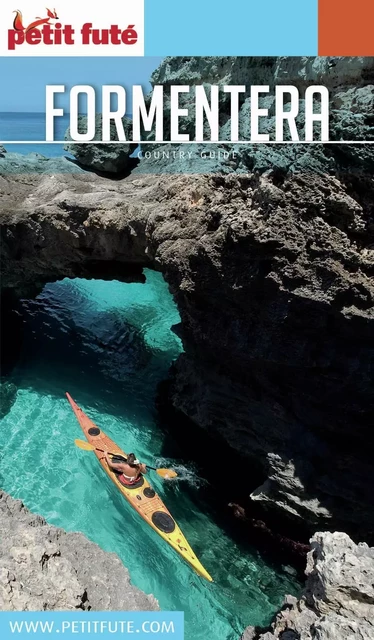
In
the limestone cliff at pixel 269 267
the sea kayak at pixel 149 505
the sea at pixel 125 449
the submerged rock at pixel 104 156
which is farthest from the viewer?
the submerged rock at pixel 104 156

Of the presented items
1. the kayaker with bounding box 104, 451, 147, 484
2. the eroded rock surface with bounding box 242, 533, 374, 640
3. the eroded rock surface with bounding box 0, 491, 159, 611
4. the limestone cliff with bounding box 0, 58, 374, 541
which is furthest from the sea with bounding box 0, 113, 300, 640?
the eroded rock surface with bounding box 0, 491, 159, 611

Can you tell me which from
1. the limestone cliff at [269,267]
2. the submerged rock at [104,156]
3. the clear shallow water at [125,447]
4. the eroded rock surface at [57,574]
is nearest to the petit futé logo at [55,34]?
the limestone cliff at [269,267]

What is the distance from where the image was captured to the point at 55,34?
502 centimetres

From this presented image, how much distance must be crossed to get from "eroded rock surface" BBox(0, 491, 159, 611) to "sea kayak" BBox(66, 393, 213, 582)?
11.2ft

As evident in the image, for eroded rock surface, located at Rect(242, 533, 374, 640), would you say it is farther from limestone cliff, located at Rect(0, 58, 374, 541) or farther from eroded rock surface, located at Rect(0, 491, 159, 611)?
limestone cliff, located at Rect(0, 58, 374, 541)

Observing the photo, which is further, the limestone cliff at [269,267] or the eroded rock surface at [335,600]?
the limestone cliff at [269,267]

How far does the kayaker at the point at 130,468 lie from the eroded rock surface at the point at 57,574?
3.82m

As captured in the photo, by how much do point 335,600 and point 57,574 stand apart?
217cm

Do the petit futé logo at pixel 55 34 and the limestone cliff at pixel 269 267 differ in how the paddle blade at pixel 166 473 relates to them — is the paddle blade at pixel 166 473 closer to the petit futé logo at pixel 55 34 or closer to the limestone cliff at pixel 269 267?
the limestone cliff at pixel 269 267

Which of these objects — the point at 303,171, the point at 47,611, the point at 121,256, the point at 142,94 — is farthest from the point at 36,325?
the point at 47,611

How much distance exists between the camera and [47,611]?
10.3ft

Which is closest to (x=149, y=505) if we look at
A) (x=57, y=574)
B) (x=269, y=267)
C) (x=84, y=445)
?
(x=84, y=445)

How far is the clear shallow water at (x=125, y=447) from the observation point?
6793 mm

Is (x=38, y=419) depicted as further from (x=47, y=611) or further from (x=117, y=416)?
(x=47, y=611)
